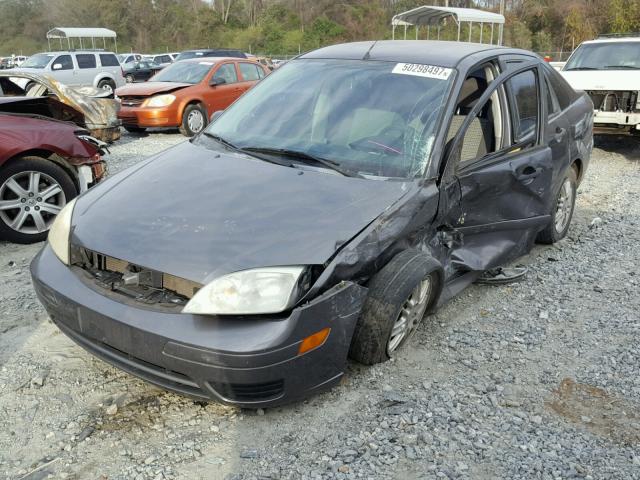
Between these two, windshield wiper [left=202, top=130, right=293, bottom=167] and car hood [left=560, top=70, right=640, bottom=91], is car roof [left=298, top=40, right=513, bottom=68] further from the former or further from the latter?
car hood [left=560, top=70, right=640, bottom=91]

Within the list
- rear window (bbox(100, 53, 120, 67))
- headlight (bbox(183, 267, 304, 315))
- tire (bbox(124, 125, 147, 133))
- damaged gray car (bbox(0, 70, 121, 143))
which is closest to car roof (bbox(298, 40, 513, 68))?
headlight (bbox(183, 267, 304, 315))

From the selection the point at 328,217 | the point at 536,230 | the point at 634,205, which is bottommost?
the point at 634,205

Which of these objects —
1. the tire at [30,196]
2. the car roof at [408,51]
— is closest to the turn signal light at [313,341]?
the car roof at [408,51]

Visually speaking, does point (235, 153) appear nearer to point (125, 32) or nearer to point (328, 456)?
point (328, 456)

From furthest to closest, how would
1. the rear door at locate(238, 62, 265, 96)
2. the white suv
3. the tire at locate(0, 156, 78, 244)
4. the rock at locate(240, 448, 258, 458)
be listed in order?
the white suv → the rear door at locate(238, 62, 265, 96) → the tire at locate(0, 156, 78, 244) → the rock at locate(240, 448, 258, 458)

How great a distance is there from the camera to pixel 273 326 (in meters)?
2.34

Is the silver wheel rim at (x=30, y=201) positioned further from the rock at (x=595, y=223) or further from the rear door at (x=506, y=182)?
the rock at (x=595, y=223)

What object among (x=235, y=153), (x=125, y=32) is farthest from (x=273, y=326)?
(x=125, y=32)

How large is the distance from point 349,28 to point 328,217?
51.4m

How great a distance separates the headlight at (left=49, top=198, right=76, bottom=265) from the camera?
9.35 feet

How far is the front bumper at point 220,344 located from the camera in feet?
7.58

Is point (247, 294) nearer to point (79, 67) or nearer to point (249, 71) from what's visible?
point (249, 71)

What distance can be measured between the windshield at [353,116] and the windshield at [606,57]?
25.6 ft

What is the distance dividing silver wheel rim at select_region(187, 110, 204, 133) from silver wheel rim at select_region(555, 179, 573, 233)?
26.2 ft
